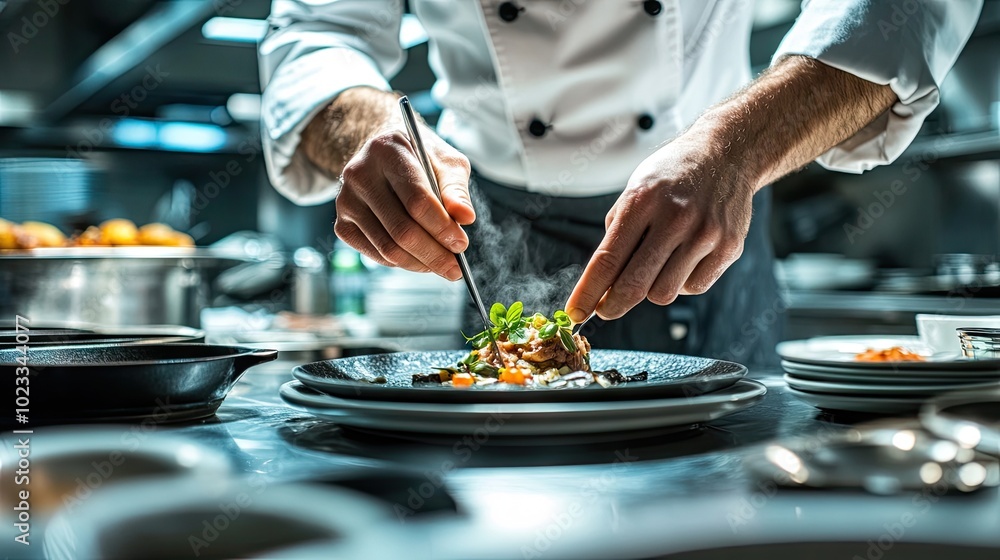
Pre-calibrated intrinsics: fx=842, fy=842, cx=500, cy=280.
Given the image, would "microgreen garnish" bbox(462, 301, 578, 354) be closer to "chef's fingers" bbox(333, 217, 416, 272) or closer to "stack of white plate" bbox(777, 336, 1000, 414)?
"chef's fingers" bbox(333, 217, 416, 272)

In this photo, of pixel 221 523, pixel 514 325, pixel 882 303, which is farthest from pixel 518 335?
pixel 882 303

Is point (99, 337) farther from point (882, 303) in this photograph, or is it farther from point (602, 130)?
point (882, 303)

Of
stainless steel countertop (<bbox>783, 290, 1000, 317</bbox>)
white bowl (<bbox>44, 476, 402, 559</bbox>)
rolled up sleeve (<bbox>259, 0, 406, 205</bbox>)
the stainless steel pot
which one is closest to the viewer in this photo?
white bowl (<bbox>44, 476, 402, 559</bbox>)

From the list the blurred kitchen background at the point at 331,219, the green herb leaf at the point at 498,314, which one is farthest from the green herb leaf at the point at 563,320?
the blurred kitchen background at the point at 331,219

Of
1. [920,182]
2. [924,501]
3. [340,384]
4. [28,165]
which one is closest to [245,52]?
[28,165]

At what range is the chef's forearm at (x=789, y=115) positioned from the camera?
1.16 meters

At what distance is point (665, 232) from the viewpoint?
0.99 meters

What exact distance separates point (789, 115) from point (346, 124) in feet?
2.55

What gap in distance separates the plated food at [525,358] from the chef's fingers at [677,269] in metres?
0.11

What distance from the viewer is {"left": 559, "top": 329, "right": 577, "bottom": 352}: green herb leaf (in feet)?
3.49

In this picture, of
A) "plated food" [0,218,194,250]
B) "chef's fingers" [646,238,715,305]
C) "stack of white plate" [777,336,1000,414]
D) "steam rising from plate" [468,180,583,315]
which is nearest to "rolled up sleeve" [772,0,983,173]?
"chef's fingers" [646,238,715,305]

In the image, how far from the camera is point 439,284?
3.80 metres

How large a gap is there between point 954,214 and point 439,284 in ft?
9.55

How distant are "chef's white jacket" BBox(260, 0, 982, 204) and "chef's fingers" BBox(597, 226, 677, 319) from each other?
67cm
